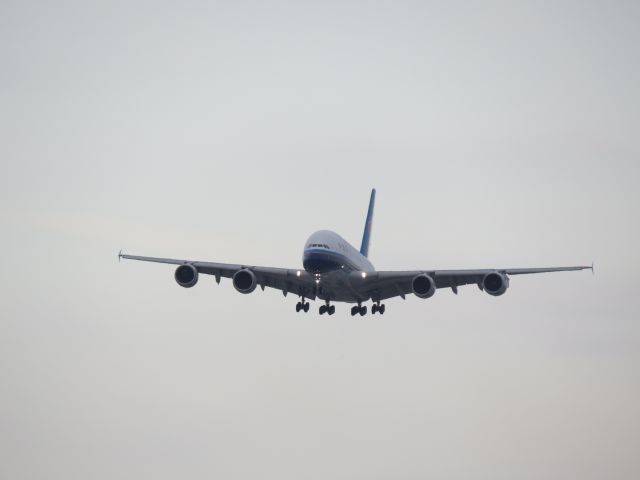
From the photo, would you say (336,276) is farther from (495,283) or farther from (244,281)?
(495,283)

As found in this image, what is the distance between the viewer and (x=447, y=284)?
2344 inches

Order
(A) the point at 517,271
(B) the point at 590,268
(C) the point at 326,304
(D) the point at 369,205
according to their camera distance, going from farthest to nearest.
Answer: (D) the point at 369,205 < (C) the point at 326,304 < (A) the point at 517,271 < (B) the point at 590,268

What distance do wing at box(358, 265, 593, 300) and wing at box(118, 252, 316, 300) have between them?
4.05m

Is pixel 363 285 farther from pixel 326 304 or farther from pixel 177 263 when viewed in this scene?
pixel 177 263

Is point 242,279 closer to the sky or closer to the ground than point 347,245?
closer to the ground

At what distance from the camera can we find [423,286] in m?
56.1

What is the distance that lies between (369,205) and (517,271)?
30.4 m

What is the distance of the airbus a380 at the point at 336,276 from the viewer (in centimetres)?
5481

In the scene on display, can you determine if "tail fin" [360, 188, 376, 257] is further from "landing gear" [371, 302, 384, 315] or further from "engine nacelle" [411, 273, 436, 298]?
"engine nacelle" [411, 273, 436, 298]

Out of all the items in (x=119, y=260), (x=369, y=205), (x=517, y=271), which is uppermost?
(x=369, y=205)

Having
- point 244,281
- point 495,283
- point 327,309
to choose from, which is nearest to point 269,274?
point 244,281

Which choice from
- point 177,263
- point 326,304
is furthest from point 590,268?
point 177,263

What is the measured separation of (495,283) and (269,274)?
1544 centimetres

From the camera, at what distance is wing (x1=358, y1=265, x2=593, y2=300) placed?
56125mm
